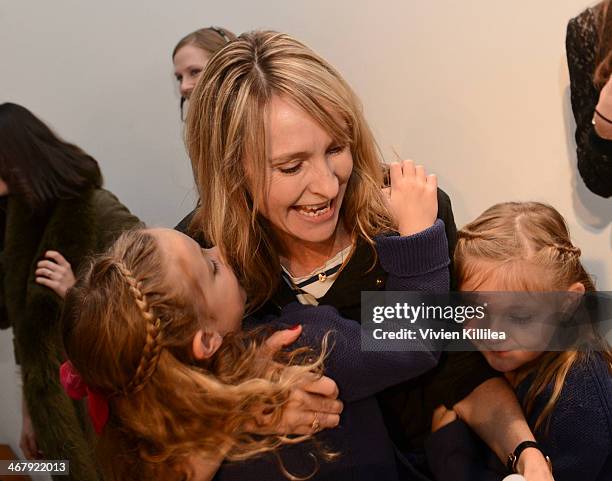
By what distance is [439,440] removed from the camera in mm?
1181

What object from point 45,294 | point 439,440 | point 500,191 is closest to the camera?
point 439,440

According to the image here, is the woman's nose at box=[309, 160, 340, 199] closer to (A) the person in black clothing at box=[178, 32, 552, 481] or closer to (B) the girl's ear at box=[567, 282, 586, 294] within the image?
(A) the person in black clothing at box=[178, 32, 552, 481]

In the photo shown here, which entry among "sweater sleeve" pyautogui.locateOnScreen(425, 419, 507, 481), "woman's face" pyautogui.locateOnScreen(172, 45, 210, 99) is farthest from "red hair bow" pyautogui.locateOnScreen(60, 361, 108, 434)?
"woman's face" pyautogui.locateOnScreen(172, 45, 210, 99)

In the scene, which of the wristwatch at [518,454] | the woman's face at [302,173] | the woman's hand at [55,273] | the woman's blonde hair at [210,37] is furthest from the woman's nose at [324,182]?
the woman's hand at [55,273]

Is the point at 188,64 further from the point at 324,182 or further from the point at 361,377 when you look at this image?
the point at 361,377

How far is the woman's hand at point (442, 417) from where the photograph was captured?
118 cm

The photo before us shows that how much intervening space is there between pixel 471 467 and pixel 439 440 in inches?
2.9

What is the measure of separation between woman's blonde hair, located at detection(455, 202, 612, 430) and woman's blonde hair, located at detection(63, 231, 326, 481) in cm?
32

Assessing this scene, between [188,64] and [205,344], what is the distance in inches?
30.8

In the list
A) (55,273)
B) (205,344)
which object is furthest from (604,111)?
(55,273)

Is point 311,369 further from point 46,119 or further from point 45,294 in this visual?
point 46,119

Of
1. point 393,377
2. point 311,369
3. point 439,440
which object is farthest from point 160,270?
point 439,440

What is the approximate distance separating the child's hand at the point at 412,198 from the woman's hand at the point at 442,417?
33 centimetres

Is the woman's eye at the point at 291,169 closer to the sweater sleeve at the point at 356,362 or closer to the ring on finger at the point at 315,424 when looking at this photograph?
the sweater sleeve at the point at 356,362
